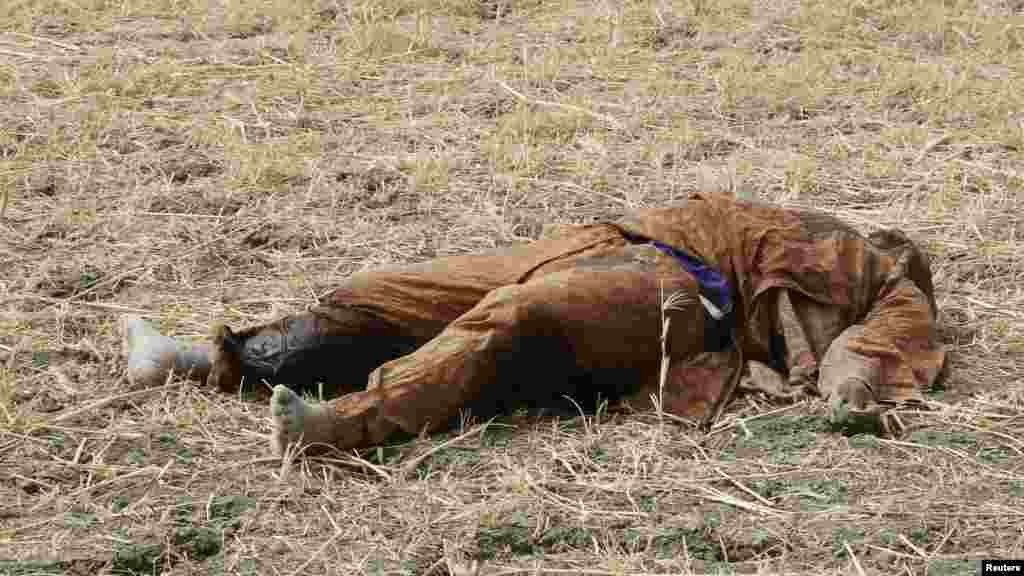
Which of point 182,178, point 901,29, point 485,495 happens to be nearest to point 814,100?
point 901,29

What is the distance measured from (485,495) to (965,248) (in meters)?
2.38

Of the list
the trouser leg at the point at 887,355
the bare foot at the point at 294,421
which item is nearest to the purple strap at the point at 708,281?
the trouser leg at the point at 887,355

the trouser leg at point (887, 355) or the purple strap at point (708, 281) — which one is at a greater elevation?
the purple strap at point (708, 281)

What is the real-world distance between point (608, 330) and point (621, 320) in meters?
0.04

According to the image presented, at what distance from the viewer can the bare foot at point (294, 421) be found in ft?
12.0

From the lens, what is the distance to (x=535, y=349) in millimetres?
3912

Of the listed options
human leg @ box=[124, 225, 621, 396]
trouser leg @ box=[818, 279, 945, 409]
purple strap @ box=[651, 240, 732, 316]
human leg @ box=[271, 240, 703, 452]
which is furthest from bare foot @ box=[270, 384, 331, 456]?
trouser leg @ box=[818, 279, 945, 409]

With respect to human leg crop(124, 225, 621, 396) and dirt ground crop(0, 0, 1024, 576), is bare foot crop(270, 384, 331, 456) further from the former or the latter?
human leg crop(124, 225, 621, 396)

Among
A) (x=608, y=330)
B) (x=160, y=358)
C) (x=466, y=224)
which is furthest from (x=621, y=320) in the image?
(x=466, y=224)

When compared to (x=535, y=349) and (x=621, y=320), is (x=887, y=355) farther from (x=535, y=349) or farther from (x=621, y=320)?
(x=535, y=349)

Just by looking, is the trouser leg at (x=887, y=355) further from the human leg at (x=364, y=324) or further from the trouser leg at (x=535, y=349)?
the human leg at (x=364, y=324)

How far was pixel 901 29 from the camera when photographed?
782 cm

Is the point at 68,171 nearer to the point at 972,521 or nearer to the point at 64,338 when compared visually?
the point at 64,338

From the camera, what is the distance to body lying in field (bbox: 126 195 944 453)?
3873mm
